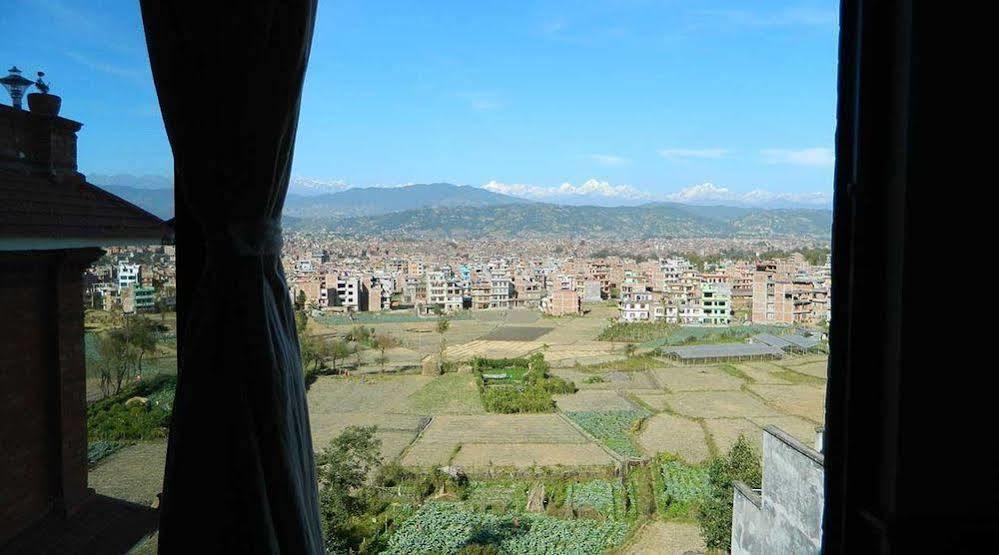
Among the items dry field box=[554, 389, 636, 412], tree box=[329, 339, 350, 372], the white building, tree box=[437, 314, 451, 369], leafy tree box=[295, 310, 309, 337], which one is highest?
the white building

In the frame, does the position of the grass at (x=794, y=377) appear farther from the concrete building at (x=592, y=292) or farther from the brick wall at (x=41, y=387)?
the concrete building at (x=592, y=292)

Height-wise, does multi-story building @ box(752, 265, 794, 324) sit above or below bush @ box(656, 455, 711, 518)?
above

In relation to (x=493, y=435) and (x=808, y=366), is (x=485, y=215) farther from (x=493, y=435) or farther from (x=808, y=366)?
(x=808, y=366)

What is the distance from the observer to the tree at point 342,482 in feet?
5.51

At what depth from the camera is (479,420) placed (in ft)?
18.4

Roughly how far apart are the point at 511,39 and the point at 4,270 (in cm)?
211

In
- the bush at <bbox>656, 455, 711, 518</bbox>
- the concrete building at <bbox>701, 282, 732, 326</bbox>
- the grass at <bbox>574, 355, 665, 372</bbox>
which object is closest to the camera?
the bush at <bbox>656, 455, 711, 518</bbox>

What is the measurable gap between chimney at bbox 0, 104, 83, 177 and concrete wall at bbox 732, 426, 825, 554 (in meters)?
1.49

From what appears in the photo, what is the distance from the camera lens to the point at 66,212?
1.11 metres

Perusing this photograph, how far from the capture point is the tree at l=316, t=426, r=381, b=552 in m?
1.68

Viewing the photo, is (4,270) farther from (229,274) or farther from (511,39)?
(511,39)

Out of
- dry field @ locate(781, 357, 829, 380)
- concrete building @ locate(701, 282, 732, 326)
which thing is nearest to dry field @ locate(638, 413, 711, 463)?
concrete building @ locate(701, 282, 732, 326)

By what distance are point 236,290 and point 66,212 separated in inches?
22.4

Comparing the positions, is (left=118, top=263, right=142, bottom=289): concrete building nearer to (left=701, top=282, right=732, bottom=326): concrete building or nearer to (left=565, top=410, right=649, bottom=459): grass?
(left=701, top=282, right=732, bottom=326): concrete building
